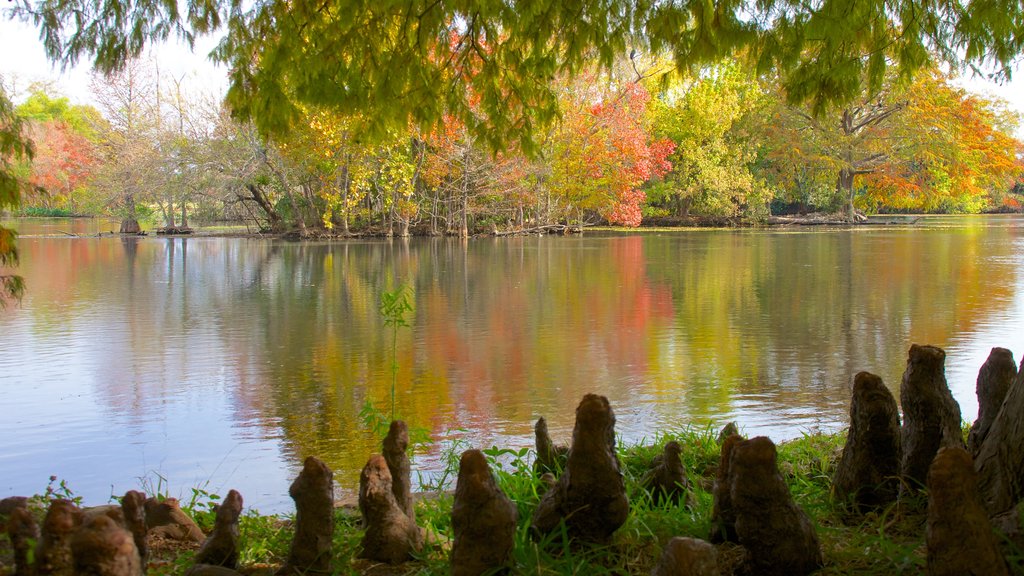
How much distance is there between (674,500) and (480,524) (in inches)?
47.8

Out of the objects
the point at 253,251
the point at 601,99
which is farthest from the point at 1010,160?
the point at 253,251

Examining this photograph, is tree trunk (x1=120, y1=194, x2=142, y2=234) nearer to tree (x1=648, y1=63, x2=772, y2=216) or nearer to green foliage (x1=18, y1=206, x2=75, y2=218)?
tree (x1=648, y1=63, x2=772, y2=216)

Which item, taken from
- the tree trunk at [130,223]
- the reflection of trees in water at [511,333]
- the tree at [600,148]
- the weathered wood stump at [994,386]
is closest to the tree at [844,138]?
the tree at [600,148]

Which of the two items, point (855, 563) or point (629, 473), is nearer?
point (855, 563)

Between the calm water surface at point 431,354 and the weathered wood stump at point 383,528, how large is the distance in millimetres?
1738

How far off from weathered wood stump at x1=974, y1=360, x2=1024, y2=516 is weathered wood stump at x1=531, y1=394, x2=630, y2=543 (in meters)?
1.20

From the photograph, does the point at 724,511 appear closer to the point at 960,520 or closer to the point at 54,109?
the point at 960,520

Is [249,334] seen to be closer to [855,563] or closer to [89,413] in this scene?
[89,413]

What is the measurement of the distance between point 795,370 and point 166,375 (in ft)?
18.4

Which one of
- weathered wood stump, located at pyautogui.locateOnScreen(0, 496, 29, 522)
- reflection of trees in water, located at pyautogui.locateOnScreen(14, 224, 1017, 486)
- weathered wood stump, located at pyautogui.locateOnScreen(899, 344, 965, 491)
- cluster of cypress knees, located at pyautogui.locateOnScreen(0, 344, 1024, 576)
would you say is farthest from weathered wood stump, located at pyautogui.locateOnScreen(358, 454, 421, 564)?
reflection of trees in water, located at pyautogui.locateOnScreen(14, 224, 1017, 486)

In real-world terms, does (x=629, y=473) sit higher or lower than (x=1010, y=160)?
lower

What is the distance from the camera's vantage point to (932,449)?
9.77 ft

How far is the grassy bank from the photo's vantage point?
249 centimetres

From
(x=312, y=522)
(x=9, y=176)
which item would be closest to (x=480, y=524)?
(x=312, y=522)
